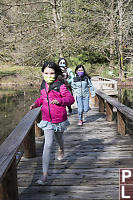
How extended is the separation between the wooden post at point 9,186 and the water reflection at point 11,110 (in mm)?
7779

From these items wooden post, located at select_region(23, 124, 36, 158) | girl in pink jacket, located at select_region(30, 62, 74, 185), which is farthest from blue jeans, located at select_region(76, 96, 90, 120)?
girl in pink jacket, located at select_region(30, 62, 74, 185)

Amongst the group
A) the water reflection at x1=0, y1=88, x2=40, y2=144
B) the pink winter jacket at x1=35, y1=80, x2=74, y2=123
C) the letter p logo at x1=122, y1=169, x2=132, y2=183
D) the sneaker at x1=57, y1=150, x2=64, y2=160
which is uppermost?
the pink winter jacket at x1=35, y1=80, x2=74, y2=123

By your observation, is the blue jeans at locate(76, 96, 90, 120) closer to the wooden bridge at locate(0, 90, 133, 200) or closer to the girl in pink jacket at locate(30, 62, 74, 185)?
the wooden bridge at locate(0, 90, 133, 200)

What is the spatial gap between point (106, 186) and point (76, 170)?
2.18ft

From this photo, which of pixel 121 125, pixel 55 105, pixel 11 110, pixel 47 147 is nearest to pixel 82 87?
pixel 121 125

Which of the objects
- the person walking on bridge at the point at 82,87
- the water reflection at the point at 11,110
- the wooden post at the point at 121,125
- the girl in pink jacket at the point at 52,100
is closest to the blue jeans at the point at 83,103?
the person walking on bridge at the point at 82,87

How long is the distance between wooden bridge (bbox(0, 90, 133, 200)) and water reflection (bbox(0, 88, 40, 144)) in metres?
5.88

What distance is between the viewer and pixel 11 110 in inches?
650

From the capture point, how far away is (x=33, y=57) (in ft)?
54.0

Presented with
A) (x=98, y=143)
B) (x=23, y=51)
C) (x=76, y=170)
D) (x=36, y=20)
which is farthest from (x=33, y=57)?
(x=76, y=170)

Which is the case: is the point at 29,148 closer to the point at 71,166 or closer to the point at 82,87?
the point at 71,166

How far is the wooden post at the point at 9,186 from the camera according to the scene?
7.79ft

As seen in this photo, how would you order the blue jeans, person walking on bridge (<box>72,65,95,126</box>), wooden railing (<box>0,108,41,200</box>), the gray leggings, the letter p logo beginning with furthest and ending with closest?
the blue jeans → person walking on bridge (<box>72,65,95,126</box>) → the letter p logo → the gray leggings → wooden railing (<box>0,108,41,200</box>)

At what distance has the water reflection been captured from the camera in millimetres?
12156
